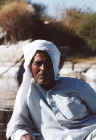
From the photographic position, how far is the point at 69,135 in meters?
1.91

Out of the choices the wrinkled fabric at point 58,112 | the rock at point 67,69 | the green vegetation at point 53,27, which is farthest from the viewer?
the green vegetation at point 53,27

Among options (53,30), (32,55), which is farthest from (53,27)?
(32,55)

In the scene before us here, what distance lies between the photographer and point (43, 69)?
6.55 ft

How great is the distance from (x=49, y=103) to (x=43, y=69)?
176 mm

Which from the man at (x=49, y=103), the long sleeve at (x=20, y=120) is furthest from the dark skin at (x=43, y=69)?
the long sleeve at (x=20, y=120)

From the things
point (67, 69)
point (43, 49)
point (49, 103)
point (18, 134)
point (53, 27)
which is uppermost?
point (43, 49)

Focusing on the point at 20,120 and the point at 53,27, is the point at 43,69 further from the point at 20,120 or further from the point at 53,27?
the point at 53,27

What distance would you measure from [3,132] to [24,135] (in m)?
0.85

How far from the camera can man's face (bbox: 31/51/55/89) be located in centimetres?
199

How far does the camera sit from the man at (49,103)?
1.94 m

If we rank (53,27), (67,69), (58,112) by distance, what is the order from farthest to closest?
(53,27), (67,69), (58,112)

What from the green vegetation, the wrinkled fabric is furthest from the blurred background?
the wrinkled fabric

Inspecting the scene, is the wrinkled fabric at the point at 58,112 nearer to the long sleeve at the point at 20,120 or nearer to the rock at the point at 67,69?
the long sleeve at the point at 20,120

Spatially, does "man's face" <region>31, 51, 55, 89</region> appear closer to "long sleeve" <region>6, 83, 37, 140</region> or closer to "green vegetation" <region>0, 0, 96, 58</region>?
"long sleeve" <region>6, 83, 37, 140</region>
